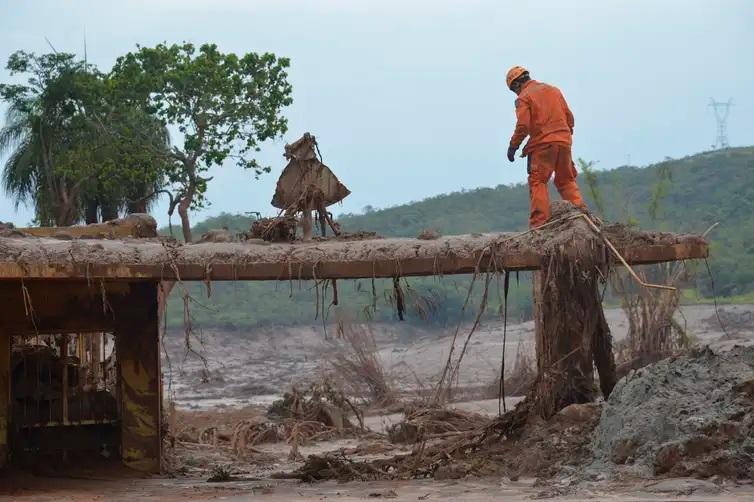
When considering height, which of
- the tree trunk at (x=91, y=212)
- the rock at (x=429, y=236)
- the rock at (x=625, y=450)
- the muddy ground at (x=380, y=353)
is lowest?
the muddy ground at (x=380, y=353)

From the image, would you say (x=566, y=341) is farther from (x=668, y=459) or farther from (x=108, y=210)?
(x=108, y=210)

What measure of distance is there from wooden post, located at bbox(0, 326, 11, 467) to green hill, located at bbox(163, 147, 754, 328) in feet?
79.5

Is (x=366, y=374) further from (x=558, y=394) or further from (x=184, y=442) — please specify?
(x=558, y=394)

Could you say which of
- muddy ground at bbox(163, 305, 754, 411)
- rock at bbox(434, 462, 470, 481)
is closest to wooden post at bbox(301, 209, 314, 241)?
rock at bbox(434, 462, 470, 481)

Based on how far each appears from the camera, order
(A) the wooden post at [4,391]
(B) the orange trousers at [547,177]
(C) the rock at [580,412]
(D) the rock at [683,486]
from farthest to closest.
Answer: (A) the wooden post at [4,391]
(B) the orange trousers at [547,177]
(C) the rock at [580,412]
(D) the rock at [683,486]

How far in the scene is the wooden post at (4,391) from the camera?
1342 cm

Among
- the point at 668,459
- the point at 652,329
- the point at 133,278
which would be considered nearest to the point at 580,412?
the point at 668,459

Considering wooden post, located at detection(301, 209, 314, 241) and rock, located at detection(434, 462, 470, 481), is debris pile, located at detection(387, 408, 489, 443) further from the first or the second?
wooden post, located at detection(301, 209, 314, 241)

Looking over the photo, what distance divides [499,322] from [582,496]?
32894 mm

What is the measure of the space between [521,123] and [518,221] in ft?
162

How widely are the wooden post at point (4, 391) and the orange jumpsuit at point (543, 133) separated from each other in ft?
18.2

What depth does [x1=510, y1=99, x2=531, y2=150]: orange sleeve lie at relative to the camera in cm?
1316

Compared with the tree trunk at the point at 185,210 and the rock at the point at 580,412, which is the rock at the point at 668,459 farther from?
the tree trunk at the point at 185,210

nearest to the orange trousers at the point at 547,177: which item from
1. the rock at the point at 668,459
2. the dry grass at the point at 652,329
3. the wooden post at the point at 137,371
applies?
the rock at the point at 668,459
